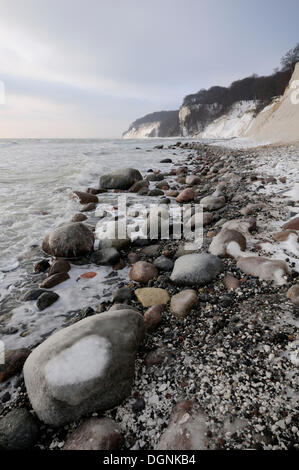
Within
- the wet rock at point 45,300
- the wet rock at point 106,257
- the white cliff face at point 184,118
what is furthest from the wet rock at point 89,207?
the white cliff face at point 184,118

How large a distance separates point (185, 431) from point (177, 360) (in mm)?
436

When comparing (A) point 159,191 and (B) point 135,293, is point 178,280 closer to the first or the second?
(B) point 135,293

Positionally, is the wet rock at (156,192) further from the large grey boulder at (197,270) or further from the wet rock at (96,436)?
the wet rock at (96,436)

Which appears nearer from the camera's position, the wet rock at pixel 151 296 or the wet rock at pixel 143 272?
the wet rock at pixel 151 296

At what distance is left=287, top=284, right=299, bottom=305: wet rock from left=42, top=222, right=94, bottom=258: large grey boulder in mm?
2301

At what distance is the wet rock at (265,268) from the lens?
6.86 feet

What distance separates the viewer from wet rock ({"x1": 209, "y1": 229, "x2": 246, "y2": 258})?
2.58 metres

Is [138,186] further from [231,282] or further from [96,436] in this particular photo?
[96,436]

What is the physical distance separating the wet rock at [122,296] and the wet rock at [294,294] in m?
1.36

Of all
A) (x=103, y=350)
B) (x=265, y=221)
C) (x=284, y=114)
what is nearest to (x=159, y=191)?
(x=265, y=221)

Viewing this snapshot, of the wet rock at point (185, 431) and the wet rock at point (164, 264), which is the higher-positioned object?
the wet rock at point (164, 264)

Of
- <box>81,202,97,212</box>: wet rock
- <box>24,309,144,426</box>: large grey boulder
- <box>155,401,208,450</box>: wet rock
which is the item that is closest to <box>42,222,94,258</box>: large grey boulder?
<box>24,309,144,426</box>: large grey boulder

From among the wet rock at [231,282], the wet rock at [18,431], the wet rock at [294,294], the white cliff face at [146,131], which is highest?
the white cliff face at [146,131]
